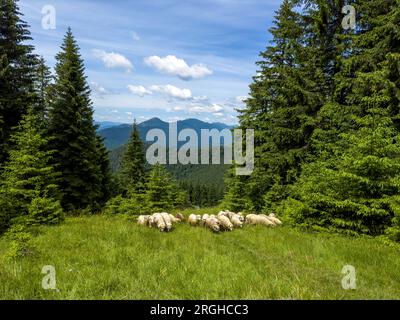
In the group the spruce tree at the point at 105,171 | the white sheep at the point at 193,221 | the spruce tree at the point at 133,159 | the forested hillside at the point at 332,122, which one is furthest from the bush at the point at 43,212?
the spruce tree at the point at 133,159

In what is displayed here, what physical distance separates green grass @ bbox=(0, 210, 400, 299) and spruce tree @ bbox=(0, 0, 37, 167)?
15013 mm

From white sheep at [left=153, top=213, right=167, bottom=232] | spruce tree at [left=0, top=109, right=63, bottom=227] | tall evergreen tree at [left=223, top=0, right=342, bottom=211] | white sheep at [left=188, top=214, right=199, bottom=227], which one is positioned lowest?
white sheep at [left=188, top=214, right=199, bottom=227]

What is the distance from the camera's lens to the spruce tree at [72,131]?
23.1 meters

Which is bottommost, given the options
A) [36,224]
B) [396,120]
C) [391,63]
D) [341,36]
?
[36,224]

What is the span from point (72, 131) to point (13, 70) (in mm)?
5910

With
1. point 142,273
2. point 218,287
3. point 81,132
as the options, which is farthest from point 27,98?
point 218,287

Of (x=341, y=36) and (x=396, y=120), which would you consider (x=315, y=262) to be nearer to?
(x=396, y=120)

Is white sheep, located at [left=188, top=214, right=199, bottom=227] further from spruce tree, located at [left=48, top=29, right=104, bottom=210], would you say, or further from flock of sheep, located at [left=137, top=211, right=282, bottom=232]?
spruce tree, located at [left=48, top=29, right=104, bottom=210]

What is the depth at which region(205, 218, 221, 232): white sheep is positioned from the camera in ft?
34.8

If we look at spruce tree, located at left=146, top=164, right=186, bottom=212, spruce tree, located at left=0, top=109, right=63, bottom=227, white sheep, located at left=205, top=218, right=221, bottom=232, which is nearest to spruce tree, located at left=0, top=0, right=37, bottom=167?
spruce tree, located at left=0, top=109, right=63, bottom=227

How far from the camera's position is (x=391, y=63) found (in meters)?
11.6

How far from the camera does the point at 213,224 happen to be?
10.7 metres
